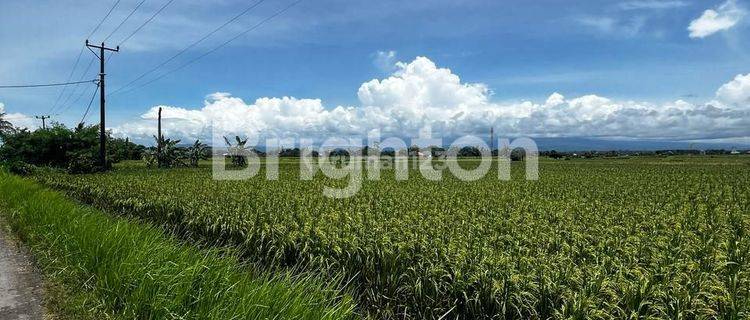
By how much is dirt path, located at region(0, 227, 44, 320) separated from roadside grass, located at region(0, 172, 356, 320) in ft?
0.60

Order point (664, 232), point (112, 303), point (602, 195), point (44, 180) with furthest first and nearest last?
point (44, 180) < point (602, 195) < point (664, 232) < point (112, 303)

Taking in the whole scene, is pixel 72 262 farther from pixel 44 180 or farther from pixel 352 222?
pixel 44 180

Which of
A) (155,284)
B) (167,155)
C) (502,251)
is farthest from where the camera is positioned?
(167,155)

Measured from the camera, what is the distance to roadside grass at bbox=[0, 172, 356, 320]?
176 inches

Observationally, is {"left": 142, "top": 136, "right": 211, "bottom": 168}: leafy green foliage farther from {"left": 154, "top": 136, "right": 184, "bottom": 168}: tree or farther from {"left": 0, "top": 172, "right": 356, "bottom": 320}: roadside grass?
{"left": 0, "top": 172, "right": 356, "bottom": 320}: roadside grass

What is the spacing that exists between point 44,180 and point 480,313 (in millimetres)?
28157

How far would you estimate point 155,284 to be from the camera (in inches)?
197

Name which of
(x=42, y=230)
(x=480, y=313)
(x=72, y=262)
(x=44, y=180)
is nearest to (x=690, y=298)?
(x=480, y=313)

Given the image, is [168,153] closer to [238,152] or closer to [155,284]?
Result: [238,152]

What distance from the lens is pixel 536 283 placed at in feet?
17.2

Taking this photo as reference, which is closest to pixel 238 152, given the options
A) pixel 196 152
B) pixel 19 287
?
pixel 196 152

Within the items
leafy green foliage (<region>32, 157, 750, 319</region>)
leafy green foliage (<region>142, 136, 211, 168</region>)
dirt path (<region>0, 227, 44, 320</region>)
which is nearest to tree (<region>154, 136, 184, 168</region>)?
leafy green foliage (<region>142, 136, 211, 168</region>)

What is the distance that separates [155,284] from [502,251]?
471 centimetres

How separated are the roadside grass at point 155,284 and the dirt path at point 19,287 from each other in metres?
0.18
